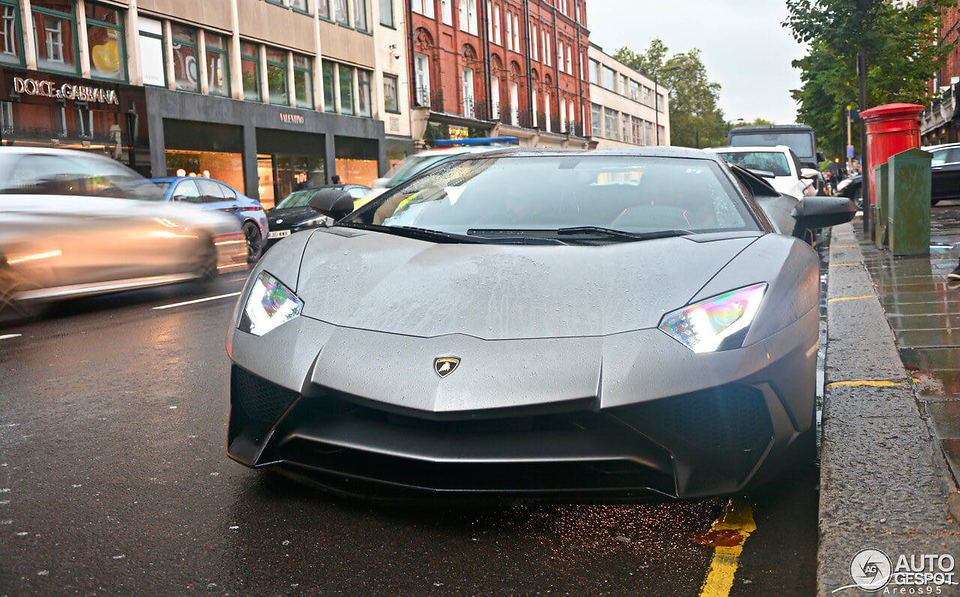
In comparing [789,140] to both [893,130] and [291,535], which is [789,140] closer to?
[893,130]

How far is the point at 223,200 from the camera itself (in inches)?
614

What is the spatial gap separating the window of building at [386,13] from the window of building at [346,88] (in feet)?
11.1

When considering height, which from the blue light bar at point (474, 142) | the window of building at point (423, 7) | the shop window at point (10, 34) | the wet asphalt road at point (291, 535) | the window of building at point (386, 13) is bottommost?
the wet asphalt road at point (291, 535)

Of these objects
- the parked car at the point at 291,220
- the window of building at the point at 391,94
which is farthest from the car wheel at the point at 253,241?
the window of building at the point at 391,94

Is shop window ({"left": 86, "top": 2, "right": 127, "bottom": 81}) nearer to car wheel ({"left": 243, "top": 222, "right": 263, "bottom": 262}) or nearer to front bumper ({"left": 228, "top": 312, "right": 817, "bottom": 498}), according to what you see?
car wheel ({"left": 243, "top": 222, "right": 263, "bottom": 262})

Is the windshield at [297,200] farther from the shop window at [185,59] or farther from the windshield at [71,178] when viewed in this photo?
the shop window at [185,59]

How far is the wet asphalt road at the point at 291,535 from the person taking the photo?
97.5 inches

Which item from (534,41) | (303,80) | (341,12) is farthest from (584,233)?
(534,41)

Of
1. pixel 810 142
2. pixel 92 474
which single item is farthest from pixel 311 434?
pixel 810 142

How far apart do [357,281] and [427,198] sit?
1.14 metres

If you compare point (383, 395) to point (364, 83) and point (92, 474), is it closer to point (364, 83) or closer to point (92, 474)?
point (92, 474)

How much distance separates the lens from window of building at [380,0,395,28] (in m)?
36.9

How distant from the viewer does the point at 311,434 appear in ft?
9.00

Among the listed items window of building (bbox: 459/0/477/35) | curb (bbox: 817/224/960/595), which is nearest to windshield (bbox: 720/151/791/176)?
curb (bbox: 817/224/960/595)
